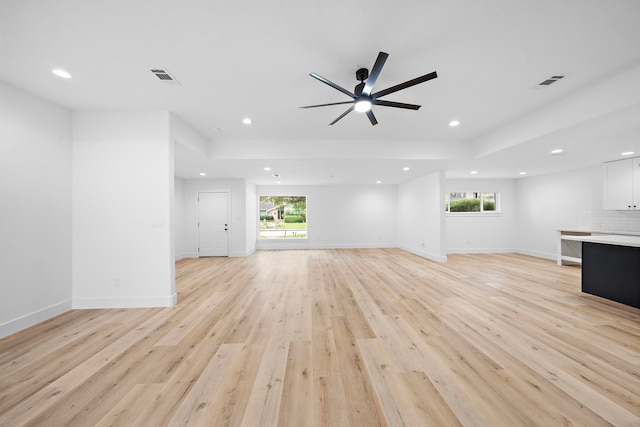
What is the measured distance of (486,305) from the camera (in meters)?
3.21

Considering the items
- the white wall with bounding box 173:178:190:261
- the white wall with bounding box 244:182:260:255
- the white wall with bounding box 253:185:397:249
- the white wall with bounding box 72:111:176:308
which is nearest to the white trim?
the white wall with bounding box 253:185:397:249

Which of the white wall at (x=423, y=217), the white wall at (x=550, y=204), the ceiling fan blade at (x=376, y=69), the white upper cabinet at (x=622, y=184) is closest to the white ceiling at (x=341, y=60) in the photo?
the ceiling fan blade at (x=376, y=69)

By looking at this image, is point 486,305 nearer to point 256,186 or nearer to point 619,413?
point 619,413

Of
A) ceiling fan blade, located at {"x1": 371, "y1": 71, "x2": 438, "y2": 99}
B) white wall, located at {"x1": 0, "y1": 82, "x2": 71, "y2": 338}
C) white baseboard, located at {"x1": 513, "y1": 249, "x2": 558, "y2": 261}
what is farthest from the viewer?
white baseboard, located at {"x1": 513, "y1": 249, "x2": 558, "y2": 261}

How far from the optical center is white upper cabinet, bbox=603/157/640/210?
4.83m

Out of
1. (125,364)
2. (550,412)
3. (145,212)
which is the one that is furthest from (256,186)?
→ (550,412)

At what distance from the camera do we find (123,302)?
10.6 feet

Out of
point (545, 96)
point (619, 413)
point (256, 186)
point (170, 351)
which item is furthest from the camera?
point (256, 186)

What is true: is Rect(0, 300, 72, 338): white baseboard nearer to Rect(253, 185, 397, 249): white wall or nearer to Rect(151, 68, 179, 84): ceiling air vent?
Rect(151, 68, 179, 84): ceiling air vent

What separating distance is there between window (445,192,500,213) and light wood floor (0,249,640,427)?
4389mm

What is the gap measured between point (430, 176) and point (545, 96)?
3.57 meters

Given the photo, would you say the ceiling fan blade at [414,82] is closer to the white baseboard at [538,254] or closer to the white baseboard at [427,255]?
the white baseboard at [427,255]

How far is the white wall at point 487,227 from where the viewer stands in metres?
7.73

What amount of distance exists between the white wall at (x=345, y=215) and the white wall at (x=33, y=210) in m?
5.89
